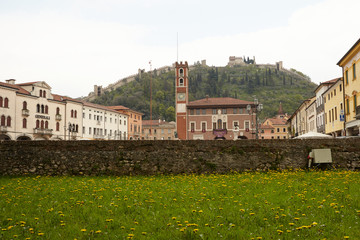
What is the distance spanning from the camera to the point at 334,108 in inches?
1617

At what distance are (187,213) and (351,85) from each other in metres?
30.5

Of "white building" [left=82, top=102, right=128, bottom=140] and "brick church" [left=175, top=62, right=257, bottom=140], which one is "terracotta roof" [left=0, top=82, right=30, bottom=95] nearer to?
"white building" [left=82, top=102, right=128, bottom=140]

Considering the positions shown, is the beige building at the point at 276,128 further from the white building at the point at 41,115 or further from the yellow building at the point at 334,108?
the yellow building at the point at 334,108

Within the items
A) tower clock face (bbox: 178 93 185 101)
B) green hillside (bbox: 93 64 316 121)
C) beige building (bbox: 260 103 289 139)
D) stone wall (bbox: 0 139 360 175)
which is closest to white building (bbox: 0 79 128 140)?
tower clock face (bbox: 178 93 185 101)

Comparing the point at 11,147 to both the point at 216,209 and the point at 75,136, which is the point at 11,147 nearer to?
the point at 216,209

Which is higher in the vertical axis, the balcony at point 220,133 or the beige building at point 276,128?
the beige building at point 276,128

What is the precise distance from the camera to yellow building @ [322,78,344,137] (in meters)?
37.8

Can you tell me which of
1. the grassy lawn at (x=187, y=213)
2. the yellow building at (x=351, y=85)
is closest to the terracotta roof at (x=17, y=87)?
the yellow building at (x=351, y=85)

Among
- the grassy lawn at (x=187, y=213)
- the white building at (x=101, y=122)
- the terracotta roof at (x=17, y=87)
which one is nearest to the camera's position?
the grassy lawn at (x=187, y=213)

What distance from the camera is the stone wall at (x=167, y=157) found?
18766mm

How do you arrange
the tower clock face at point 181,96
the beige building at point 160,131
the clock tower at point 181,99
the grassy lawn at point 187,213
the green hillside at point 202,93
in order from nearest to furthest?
1. the grassy lawn at point 187,213
2. the clock tower at point 181,99
3. the tower clock face at point 181,96
4. the beige building at point 160,131
5. the green hillside at point 202,93

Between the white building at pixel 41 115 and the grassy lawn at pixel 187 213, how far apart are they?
45.5m

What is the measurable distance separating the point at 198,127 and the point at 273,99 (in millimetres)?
100732

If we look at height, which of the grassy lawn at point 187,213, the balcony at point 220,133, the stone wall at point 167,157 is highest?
the balcony at point 220,133
